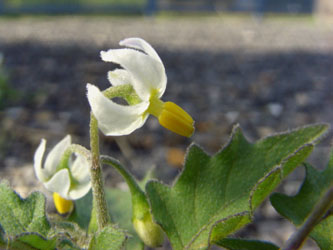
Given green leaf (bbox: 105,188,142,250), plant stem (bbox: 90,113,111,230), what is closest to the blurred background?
green leaf (bbox: 105,188,142,250)

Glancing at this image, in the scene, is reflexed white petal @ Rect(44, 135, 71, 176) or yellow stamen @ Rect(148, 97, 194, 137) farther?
reflexed white petal @ Rect(44, 135, 71, 176)

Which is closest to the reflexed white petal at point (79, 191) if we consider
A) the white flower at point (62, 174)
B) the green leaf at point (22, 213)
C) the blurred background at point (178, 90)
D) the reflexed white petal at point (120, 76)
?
the white flower at point (62, 174)

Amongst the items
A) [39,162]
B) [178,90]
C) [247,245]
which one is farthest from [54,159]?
[178,90]

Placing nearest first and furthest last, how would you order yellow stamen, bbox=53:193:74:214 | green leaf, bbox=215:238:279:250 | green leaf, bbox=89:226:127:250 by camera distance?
green leaf, bbox=89:226:127:250 < green leaf, bbox=215:238:279:250 < yellow stamen, bbox=53:193:74:214

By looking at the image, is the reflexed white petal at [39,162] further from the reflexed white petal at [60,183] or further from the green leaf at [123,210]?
the green leaf at [123,210]

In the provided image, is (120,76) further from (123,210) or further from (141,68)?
(123,210)

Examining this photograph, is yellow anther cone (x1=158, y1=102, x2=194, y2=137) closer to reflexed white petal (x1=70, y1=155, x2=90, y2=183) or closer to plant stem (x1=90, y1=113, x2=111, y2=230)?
plant stem (x1=90, y1=113, x2=111, y2=230)
